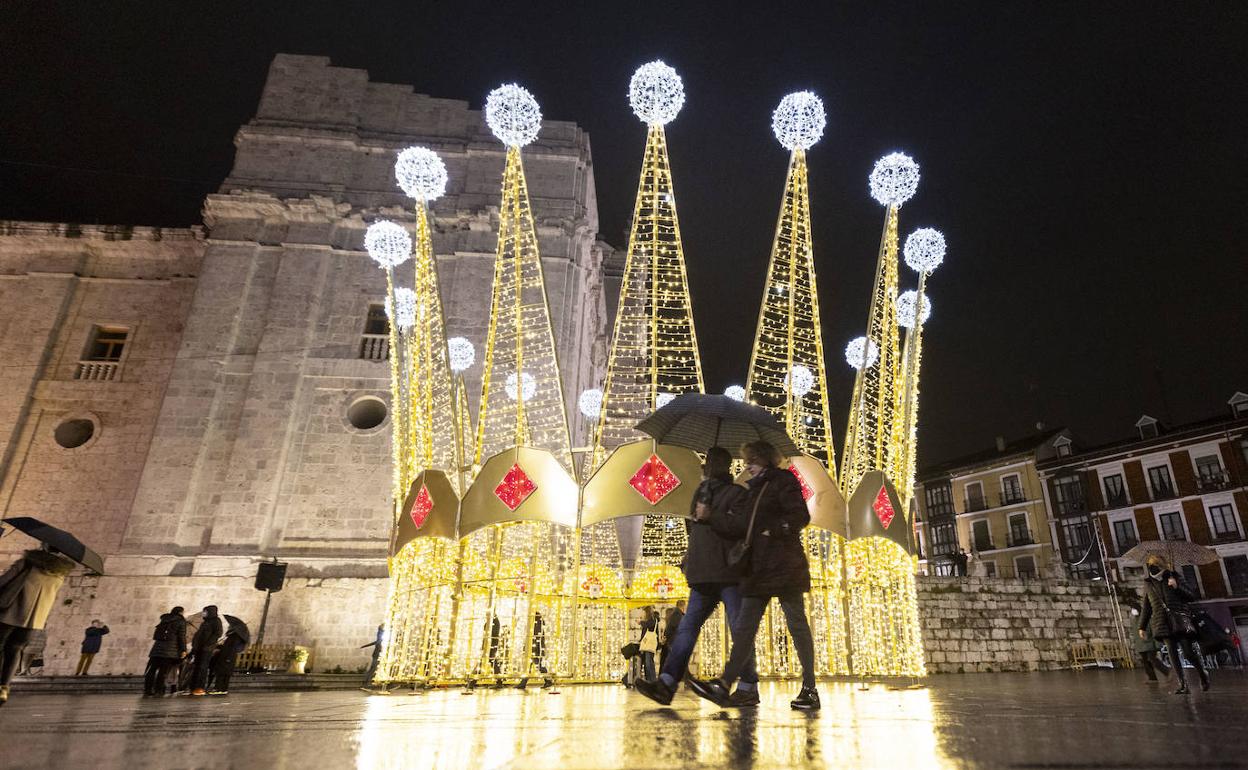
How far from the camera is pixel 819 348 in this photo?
7.83m

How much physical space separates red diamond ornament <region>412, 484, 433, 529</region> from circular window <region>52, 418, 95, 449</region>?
51.3 ft

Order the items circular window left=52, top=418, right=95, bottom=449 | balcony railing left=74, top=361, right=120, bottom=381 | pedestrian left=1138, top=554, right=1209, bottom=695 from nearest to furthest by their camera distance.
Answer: pedestrian left=1138, top=554, right=1209, bottom=695
circular window left=52, top=418, right=95, bottom=449
balcony railing left=74, top=361, right=120, bottom=381

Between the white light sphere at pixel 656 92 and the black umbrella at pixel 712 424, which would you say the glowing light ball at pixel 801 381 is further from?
the white light sphere at pixel 656 92

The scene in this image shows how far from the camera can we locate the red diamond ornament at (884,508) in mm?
7438

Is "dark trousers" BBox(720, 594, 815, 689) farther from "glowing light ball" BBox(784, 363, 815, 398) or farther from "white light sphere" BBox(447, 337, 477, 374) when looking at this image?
"white light sphere" BBox(447, 337, 477, 374)

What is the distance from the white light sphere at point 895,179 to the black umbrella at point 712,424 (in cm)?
345

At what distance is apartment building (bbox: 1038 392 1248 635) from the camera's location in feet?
86.8

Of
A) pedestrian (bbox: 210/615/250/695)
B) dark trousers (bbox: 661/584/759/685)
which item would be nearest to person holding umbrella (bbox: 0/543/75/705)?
pedestrian (bbox: 210/615/250/695)

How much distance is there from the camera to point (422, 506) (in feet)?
24.0

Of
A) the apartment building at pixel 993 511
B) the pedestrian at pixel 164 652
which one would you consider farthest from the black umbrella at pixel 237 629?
the apartment building at pixel 993 511

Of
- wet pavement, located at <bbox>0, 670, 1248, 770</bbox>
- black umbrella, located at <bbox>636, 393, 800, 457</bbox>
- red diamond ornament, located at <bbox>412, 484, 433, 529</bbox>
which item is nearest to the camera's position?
wet pavement, located at <bbox>0, 670, 1248, 770</bbox>

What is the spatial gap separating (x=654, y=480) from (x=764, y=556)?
3326mm

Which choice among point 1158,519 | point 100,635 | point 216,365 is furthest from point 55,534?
point 1158,519

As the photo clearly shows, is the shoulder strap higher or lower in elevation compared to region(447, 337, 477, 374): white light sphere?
lower
